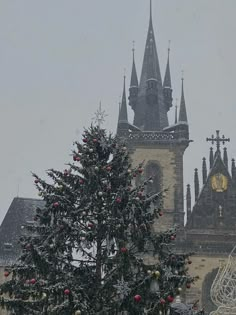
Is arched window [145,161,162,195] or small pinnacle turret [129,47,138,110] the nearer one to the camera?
arched window [145,161,162,195]

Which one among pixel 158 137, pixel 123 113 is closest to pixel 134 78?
pixel 123 113

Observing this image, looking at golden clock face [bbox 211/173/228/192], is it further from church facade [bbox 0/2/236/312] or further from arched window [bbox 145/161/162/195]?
arched window [bbox 145/161/162/195]

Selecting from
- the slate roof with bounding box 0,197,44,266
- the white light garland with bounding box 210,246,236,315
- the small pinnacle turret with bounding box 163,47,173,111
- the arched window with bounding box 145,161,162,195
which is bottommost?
the white light garland with bounding box 210,246,236,315

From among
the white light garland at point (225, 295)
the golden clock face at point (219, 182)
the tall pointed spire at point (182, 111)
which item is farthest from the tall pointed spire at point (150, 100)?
the white light garland at point (225, 295)

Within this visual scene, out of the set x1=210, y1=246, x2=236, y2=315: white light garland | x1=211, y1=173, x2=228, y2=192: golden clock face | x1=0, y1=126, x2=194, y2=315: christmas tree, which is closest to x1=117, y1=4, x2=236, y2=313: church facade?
x1=211, y1=173, x2=228, y2=192: golden clock face

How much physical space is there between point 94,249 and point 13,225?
2237cm

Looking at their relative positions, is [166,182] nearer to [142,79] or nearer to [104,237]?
[142,79]

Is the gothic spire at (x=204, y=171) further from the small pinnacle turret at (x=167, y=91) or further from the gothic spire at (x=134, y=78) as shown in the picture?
the gothic spire at (x=134, y=78)

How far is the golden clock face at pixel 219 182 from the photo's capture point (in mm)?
31672

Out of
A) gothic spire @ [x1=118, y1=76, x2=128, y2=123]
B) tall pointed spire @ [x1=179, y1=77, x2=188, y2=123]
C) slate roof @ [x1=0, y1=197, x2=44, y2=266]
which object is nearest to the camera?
slate roof @ [x1=0, y1=197, x2=44, y2=266]

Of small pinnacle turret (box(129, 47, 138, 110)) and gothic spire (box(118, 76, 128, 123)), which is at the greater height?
small pinnacle turret (box(129, 47, 138, 110))

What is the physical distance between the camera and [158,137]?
34156 mm

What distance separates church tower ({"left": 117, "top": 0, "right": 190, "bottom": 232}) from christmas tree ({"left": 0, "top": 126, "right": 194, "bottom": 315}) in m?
21.5

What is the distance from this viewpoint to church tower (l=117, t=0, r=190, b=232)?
32.6 m
